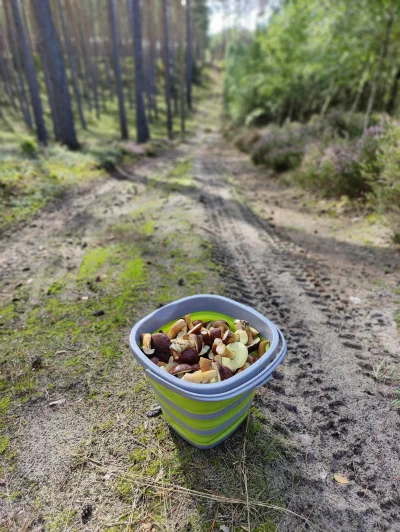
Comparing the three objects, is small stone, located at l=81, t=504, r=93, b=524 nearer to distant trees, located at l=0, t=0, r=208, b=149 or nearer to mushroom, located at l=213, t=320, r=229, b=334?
mushroom, located at l=213, t=320, r=229, b=334

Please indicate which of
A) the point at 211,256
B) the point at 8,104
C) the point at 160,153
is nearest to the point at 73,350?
the point at 211,256

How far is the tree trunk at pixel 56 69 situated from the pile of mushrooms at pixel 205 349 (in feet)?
42.1

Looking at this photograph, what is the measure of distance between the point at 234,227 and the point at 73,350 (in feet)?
13.2

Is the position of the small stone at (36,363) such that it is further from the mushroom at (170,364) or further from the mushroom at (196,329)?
the mushroom at (196,329)

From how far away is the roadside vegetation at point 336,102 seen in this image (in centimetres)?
677

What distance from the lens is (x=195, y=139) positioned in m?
23.2

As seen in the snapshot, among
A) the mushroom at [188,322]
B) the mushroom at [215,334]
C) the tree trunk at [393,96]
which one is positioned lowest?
the mushroom at [188,322]

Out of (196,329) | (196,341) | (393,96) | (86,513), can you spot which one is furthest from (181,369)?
(393,96)

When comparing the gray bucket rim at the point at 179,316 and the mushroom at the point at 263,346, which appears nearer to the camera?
the gray bucket rim at the point at 179,316

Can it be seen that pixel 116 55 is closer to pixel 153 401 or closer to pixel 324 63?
pixel 324 63

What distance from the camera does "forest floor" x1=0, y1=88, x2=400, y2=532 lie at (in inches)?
75.0

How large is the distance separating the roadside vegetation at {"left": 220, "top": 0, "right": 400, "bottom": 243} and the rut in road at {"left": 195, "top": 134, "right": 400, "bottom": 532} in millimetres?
A: 2673

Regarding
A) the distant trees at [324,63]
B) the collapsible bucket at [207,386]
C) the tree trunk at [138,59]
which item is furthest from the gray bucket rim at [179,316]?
the tree trunk at [138,59]

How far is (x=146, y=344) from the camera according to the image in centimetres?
206
